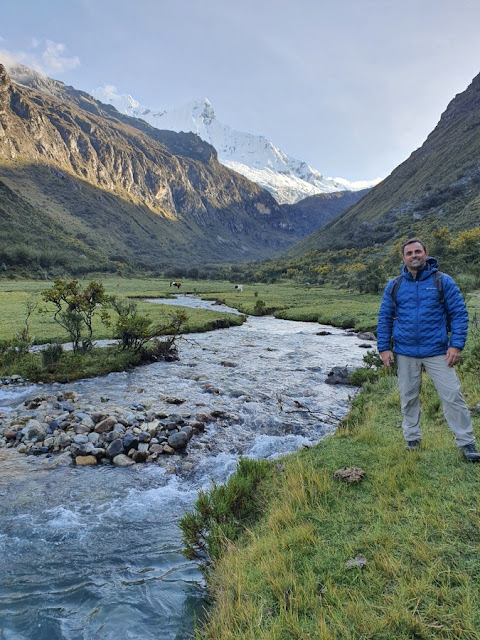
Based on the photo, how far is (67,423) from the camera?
34.7 ft

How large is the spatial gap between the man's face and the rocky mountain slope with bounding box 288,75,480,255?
305 ft

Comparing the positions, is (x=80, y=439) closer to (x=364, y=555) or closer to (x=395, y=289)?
(x=364, y=555)

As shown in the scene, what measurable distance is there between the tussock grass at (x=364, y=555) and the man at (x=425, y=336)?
1.86 feet

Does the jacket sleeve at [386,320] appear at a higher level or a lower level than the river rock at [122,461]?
higher

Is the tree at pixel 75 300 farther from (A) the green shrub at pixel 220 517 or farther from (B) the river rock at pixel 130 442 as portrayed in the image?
(A) the green shrub at pixel 220 517

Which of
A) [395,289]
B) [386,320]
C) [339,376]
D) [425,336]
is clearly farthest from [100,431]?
[339,376]

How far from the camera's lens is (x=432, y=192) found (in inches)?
5030

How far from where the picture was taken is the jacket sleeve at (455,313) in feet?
18.6

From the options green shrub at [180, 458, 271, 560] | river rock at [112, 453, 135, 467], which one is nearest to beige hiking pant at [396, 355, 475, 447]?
green shrub at [180, 458, 271, 560]

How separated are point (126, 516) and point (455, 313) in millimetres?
6910

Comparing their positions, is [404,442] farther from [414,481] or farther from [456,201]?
[456,201]

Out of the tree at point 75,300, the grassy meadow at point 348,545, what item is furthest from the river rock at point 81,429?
the tree at point 75,300

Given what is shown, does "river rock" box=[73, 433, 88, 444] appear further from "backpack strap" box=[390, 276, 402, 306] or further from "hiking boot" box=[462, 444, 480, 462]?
"hiking boot" box=[462, 444, 480, 462]

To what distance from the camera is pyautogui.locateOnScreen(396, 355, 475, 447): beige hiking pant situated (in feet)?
18.8
